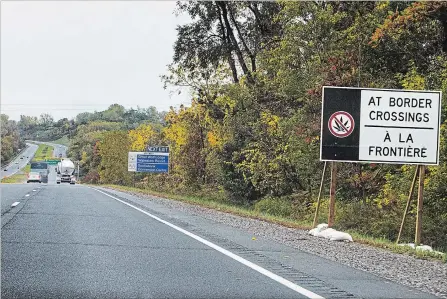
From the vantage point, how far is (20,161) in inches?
5674

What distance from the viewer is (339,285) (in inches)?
300

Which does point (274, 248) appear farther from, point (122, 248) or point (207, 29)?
point (207, 29)

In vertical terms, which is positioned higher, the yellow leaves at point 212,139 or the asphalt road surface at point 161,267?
the yellow leaves at point 212,139

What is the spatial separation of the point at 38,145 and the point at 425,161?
17049cm

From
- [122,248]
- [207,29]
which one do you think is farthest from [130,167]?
[122,248]

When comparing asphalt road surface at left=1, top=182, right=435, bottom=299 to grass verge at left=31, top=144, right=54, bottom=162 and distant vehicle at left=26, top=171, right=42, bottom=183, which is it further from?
grass verge at left=31, top=144, right=54, bottom=162

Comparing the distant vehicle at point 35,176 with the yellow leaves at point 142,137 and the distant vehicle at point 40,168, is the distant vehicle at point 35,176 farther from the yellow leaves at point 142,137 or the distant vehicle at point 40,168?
the yellow leaves at point 142,137

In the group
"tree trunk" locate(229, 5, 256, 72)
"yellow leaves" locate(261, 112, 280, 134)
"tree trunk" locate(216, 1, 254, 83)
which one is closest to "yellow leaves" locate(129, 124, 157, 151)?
"tree trunk" locate(216, 1, 254, 83)

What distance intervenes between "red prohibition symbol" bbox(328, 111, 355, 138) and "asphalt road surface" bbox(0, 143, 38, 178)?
4325 inches

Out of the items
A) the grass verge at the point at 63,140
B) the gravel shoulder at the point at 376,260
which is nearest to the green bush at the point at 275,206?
the gravel shoulder at the point at 376,260

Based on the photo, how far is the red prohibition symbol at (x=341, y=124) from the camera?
50.1 ft

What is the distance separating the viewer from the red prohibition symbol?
50.1ft

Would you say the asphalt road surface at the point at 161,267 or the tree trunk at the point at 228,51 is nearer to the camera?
the asphalt road surface at the point at 161,267

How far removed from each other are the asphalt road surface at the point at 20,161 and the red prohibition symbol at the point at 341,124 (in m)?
110
